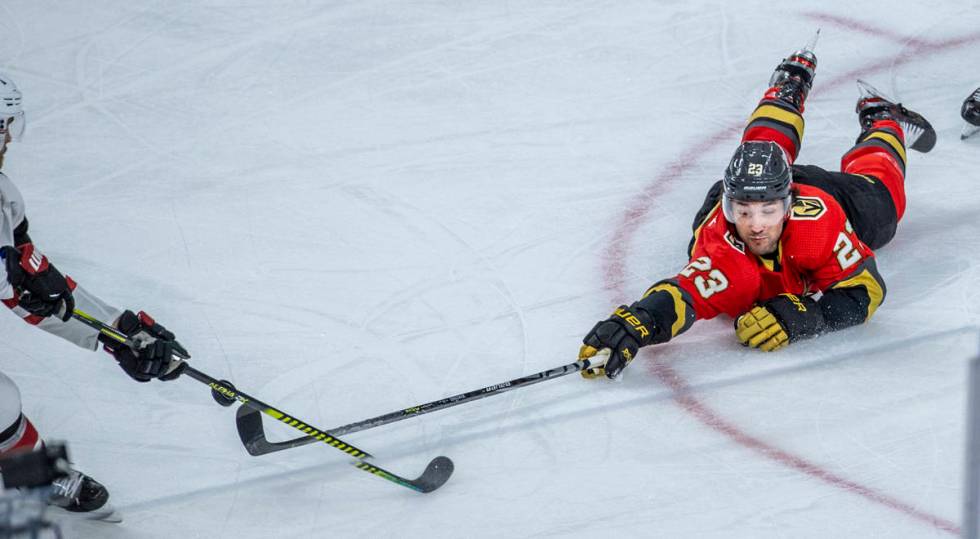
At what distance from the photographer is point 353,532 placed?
327cm

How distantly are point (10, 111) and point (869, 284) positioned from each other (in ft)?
8.11

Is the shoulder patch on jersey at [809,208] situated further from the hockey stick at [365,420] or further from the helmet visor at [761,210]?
the hockey stick at [365,420]

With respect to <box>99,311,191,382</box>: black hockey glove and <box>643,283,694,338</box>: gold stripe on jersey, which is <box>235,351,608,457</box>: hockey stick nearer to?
<box>99,311,191,382</box>: black hockey glove

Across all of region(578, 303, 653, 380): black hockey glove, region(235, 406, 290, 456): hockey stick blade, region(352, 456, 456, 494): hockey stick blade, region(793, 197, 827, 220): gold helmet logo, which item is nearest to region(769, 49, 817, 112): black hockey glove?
region(793, 197, 827, 220): gold helmet logo

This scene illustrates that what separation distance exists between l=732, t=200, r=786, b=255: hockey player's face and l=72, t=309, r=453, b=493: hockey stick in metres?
1.13

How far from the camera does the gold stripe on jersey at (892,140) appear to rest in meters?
4.46

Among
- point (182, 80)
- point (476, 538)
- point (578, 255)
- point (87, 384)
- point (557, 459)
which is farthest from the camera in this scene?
point (182, 80)

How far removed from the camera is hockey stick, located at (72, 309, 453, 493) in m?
3.38

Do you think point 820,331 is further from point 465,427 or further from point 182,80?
point 182,80

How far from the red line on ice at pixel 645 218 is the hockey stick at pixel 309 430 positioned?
732mm

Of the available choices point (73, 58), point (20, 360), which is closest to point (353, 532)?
point (20, 360)

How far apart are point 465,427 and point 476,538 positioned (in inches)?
19.4

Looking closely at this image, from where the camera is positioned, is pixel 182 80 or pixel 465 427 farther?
pixel 182 80

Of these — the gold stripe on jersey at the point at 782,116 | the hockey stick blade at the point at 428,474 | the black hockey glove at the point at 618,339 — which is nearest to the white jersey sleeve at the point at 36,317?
the hockey stick blade at the point at 428,474
